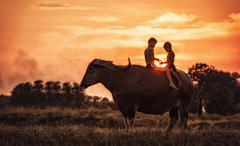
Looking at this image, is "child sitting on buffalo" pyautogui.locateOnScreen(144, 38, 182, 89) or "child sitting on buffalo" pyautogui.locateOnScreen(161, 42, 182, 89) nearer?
"child sitting on buffalo" pyautogui.locateOnScreen(144, 38, 182, 89)

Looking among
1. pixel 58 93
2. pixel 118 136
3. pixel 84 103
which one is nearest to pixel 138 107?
pixel 118 136

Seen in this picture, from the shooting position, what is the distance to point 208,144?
11211 mm

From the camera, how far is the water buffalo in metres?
11.3

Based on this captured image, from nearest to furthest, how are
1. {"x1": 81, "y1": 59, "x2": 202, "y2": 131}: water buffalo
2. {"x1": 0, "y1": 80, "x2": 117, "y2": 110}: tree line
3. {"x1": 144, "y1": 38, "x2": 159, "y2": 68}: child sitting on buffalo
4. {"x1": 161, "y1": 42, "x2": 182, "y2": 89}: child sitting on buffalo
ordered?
1. {"x1": 81, "y1": 59, "x2": 202, "y2": 131}: water buffalo
2. {"x1": 144, "y1": 38, "x2": 159, "y2": 68}: child sitting on buffalo
3. {"x1": 161, "y1": 42, "x2": 182, "y2": 89}: child sitting on buffalo
4. {"x1": 0, "y1": 80, "x2": 117, "y2": 110}: tree line

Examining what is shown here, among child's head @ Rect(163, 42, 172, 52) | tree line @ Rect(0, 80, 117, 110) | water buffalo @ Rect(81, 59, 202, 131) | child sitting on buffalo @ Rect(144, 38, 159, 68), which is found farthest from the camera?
tree line @ Rect(0, 80, 117, 110)

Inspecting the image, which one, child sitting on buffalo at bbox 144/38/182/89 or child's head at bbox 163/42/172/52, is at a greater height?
child's head at bbox 163/42/172/52

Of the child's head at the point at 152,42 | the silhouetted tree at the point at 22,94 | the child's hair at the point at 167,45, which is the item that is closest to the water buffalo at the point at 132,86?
the child's head at the point at 152,42

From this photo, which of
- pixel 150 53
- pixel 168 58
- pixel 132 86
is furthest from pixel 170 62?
pixel 132 86

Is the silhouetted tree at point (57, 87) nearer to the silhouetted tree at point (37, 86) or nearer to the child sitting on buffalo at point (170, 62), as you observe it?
the silhouetted tree at point (37, 86)

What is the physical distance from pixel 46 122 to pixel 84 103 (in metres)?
15.3

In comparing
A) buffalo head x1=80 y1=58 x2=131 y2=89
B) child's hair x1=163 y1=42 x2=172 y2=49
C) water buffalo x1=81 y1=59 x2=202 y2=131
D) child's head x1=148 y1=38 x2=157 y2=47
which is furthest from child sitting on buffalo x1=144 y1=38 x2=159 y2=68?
buffalo head x1=80 y1=58 x2=131 y2=89

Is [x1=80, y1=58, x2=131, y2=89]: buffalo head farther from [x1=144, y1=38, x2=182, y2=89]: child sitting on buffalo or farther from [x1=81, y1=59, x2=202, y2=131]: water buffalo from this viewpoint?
[x1=144, y1=38, x2=182, y2=89]: child sitting on buffalo

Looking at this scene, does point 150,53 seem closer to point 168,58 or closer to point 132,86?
point 168,58

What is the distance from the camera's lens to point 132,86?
11344mm
